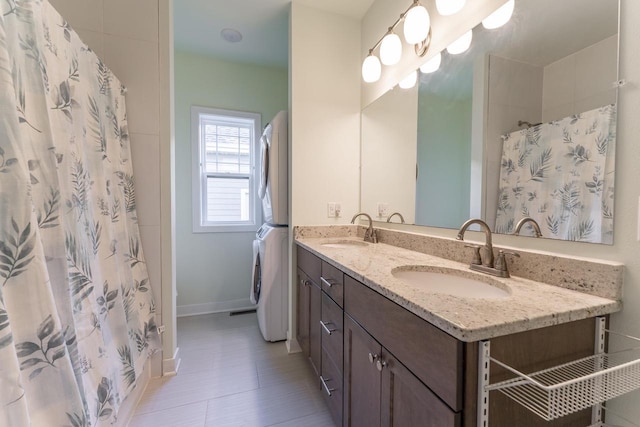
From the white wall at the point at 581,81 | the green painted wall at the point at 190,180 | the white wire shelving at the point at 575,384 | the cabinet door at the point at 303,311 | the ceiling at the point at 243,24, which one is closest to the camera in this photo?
the white wire shelving at the point at 575,384

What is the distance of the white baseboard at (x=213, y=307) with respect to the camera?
8.64 ft

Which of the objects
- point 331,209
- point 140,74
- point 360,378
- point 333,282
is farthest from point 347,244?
point 140,74

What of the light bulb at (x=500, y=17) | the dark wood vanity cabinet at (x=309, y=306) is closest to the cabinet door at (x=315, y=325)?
the dark wood vanity cabinet at (x=309, y=306)

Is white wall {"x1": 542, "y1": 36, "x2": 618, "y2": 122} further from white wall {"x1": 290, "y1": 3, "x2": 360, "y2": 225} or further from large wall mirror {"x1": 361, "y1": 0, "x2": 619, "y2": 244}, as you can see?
white wall {"x1": 290, "y1": 3, "x2": 360, "y2": 225}

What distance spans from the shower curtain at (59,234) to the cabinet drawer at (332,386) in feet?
3.11

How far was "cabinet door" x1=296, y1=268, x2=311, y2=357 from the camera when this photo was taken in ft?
5.62

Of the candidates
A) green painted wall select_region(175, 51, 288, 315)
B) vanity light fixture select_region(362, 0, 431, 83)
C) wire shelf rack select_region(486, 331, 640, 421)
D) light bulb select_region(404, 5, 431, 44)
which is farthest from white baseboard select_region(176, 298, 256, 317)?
light bulb select_region(404, 5, 431, 44)

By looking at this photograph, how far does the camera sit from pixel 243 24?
2172 millimetres

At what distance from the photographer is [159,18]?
1.62 metres

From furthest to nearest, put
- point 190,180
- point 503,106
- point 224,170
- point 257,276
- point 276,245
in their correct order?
point 224,170, point 190,180, point 257,276, point 276,245, point 503,106

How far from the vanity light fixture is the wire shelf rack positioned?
1.49 metres

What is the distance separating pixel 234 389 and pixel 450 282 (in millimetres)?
1455

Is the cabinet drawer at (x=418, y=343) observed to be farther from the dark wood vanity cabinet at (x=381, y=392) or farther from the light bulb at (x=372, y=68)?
the light bulb at (x=372, y=68)

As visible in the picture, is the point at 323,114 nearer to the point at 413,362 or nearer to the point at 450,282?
the point at 450,282
